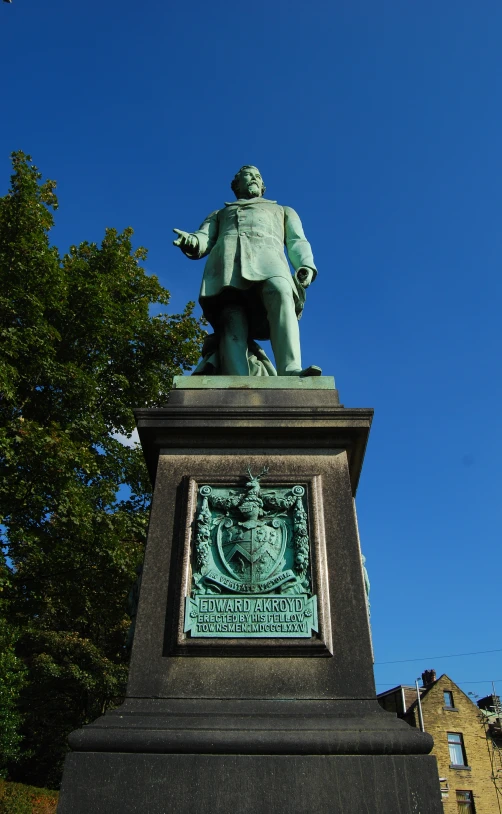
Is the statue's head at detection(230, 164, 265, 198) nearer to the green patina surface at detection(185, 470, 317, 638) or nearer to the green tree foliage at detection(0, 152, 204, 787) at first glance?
the green patina surface at detection(185, 470, 317, 638)

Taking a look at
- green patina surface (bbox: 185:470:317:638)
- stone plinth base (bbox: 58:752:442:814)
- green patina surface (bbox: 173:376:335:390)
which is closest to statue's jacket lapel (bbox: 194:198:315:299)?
green patina surface (bbox: 173:376:335:390)

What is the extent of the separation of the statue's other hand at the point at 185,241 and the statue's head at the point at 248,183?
1.01 metres

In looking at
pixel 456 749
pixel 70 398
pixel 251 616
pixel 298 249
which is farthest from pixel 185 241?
pixel 456 749

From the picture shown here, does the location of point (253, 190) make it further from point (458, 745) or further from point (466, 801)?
point (458, 745)

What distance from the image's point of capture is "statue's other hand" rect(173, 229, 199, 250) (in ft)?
19.8

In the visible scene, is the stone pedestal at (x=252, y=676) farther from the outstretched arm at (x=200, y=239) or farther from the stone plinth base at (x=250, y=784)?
the outstretched arm at (x=200, y=239)

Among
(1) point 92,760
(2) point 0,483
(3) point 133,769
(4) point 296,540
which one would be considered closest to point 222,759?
(3) point 133,769

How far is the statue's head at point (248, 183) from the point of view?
6777mm

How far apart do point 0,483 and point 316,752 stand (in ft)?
32.0

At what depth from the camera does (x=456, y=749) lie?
33.6 meters

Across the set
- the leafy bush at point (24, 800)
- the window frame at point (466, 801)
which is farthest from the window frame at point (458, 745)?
the leafy bush at point (24, 800)

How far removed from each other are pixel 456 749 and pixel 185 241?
116ft

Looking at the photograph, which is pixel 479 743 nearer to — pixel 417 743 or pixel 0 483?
pixel 0 483

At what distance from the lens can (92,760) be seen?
10.6 ft
